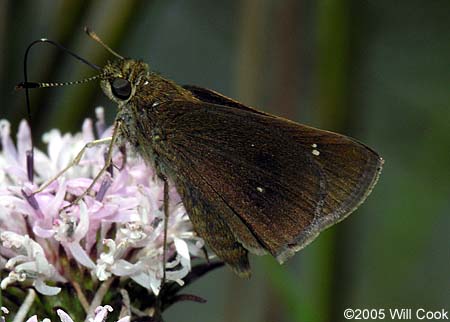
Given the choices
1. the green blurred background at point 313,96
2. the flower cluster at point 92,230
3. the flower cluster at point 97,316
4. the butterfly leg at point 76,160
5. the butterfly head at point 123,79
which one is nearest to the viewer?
the flower cluster at point 97,316

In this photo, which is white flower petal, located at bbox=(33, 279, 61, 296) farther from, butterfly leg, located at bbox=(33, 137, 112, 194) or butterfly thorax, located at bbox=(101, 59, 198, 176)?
butterfly thorax, located at bbox=(101, 59, 198, 176)

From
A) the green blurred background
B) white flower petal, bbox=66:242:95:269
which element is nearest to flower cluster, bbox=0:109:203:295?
white flower petal, bbox=66:242:95:269

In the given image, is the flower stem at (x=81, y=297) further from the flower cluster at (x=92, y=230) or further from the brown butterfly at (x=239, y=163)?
the brown butterfly at (x=239, y=163)

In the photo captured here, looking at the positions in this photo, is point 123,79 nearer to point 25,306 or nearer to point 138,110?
point 138,110

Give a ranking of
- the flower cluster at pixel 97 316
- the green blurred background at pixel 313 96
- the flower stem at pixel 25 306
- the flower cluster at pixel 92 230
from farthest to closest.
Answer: the green blurred background at pixel 313 96, the flower cluster at pixel 92 230, the flower stem at pixel 25 306, the flower cluster at pixel 97 316

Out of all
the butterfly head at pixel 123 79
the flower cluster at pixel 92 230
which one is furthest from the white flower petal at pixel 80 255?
the butterfly head at pixel 123 79
